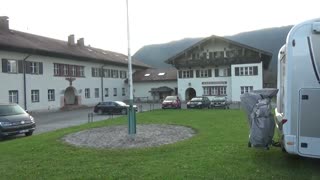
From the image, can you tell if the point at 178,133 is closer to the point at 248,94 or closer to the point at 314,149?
the point at 248,94

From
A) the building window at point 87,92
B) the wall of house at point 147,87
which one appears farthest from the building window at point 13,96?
the wall of house at point 147,87

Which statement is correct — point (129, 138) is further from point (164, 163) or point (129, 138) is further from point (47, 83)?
point (47, 83)

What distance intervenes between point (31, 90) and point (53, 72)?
485 centimetres

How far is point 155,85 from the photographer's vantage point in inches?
2547

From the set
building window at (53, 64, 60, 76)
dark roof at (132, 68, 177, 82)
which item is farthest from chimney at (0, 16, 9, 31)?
dark roof at (132, 68, 177, 82)

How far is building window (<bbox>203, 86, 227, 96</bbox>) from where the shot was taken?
56344mm

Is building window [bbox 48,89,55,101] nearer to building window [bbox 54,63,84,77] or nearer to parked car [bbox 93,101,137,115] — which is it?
building window [bbox 54,63,84,77]

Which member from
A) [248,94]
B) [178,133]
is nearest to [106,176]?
[248,94]

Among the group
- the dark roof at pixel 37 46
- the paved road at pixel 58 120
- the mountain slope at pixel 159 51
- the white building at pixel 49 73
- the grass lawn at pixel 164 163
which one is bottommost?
the paved road at pixel 58 120

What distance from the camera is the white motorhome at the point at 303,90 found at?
705cm

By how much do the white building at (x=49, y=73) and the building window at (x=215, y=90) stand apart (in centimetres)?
1469

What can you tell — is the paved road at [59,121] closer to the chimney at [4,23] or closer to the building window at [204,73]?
the chimney at [4,23]

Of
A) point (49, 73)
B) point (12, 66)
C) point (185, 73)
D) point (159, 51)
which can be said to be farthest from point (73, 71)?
point (159, 51)

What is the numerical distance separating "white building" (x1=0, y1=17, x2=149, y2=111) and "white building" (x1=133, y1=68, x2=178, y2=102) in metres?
6.18
